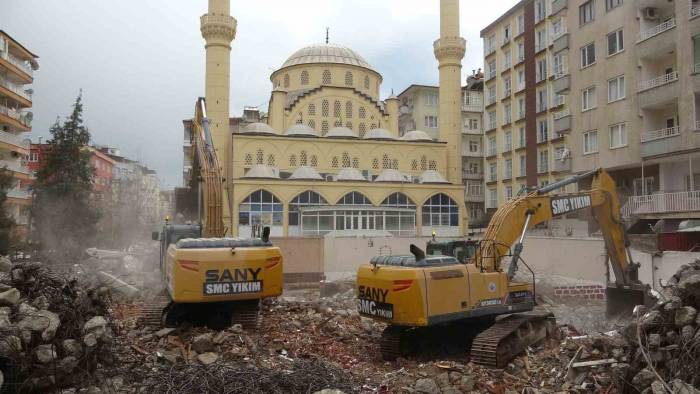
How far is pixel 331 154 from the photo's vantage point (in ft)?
147

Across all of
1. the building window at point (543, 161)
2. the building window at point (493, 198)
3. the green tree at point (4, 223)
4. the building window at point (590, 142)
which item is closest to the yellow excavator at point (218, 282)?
the green tree at point (4, 223)

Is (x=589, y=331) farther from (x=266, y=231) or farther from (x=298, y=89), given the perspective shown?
(x=298, y=89)

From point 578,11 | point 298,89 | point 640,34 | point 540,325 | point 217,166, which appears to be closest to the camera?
point 540,325

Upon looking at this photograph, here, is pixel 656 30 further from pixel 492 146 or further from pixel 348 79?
pixel 348 79

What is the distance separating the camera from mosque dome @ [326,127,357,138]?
4597 cm

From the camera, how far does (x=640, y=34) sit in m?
23.5

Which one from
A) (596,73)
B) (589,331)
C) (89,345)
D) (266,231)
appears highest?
(596,73)

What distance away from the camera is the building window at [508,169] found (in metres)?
45.9

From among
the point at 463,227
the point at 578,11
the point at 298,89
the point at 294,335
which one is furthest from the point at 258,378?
the point at 298,89

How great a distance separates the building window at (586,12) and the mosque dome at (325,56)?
28239 millimetres

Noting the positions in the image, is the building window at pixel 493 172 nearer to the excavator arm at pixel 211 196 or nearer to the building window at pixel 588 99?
the building window at pixel 588 99

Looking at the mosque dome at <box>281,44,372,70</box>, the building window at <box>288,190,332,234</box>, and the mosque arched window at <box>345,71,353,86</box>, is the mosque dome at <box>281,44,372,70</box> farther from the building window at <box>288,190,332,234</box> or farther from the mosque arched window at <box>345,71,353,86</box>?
the building window at <box>288,190,332,234</box>

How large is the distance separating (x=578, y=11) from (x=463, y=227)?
19.0 m

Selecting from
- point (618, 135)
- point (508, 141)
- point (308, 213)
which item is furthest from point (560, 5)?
point (308, 213)
